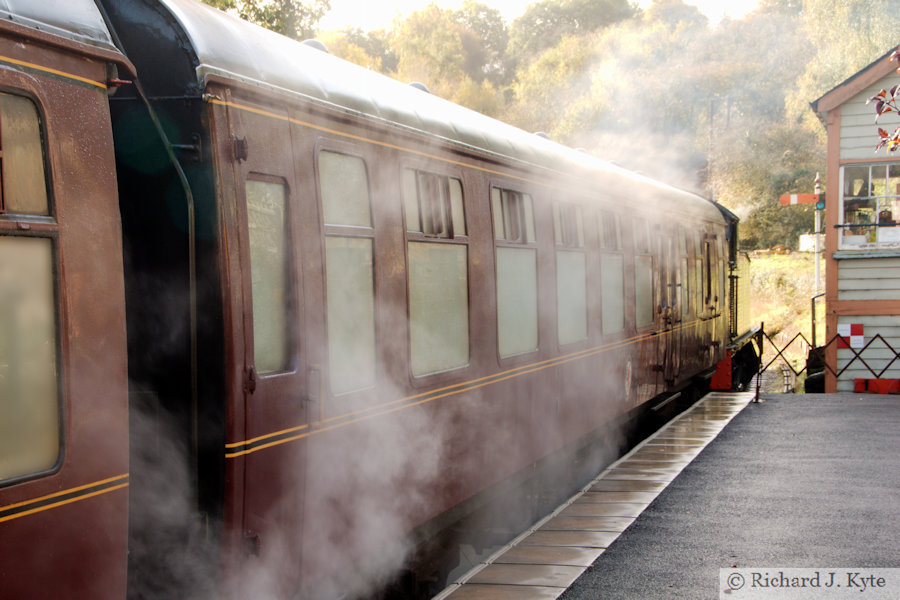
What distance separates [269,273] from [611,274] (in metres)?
5.56

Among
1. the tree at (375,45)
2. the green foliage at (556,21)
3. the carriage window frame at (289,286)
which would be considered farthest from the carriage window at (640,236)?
the green foliage at (556,21)

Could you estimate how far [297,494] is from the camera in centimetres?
380

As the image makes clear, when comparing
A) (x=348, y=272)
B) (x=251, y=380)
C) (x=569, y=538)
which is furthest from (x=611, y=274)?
(x=251, y=380)

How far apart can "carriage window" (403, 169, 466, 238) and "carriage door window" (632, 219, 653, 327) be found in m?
4.48

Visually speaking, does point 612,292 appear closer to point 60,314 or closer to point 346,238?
point 346,238

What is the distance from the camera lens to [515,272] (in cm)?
646

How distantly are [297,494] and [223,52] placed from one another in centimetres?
182

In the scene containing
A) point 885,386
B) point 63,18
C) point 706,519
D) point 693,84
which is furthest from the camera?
point 693,84

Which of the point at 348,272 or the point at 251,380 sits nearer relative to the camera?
the point at 251,380

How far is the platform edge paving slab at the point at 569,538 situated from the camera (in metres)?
5.05

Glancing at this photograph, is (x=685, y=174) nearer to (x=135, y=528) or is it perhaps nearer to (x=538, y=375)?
(x=538, y=375)

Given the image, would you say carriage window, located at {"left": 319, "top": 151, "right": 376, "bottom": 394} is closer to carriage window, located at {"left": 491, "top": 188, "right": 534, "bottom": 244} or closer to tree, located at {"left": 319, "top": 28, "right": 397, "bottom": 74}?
carriage window, located at {"left": 491, "top": 188, "right": 534, "bottom": 244}

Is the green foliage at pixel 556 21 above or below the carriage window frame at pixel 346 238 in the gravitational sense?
above

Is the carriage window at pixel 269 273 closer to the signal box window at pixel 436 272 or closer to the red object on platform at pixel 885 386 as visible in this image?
the signal box window at pixel 436 272
